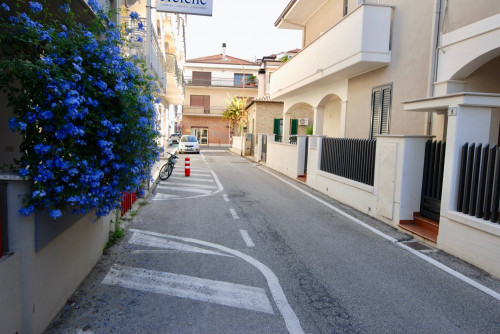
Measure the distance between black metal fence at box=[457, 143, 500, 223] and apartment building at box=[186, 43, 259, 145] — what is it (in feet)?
152

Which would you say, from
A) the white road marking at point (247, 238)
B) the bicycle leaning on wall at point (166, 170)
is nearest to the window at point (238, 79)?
the bicycle leaning on wall at point (166, 170)

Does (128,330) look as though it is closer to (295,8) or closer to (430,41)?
(430,41)

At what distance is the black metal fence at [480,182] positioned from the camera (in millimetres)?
5613

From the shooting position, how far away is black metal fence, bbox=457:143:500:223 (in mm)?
5613

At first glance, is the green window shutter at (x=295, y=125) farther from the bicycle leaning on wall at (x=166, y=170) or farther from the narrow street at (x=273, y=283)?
the narrow street at (x=273, y=283)

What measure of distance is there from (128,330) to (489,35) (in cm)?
823

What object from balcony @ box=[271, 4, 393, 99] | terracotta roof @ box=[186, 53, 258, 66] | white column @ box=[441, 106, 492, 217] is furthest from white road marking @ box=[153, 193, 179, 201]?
terracotta roof @ box=[186, 53, 258, 66]

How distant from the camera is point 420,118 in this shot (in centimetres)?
967

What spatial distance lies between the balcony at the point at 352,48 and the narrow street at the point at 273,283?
525 cm

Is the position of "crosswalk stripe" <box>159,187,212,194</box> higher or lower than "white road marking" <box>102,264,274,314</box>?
lower

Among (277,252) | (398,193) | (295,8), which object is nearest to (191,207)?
(277,252)

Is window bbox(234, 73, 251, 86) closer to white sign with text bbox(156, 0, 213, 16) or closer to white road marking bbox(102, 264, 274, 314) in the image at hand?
white sign with text bbox(156, 0, 213, 16)

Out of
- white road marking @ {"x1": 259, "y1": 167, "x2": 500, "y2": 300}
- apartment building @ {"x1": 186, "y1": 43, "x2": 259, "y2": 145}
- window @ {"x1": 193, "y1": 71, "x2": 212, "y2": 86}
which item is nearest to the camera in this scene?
white road marking @ {"x1": 259, "y1": 167, "x2": 500, "y2": 300}

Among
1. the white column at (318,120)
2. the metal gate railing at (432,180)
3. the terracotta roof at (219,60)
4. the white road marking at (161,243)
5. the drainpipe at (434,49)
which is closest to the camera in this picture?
the white road marking at (161,243)
